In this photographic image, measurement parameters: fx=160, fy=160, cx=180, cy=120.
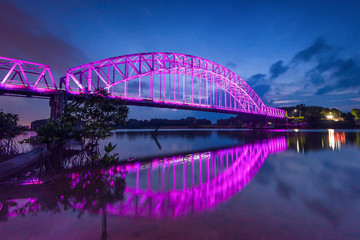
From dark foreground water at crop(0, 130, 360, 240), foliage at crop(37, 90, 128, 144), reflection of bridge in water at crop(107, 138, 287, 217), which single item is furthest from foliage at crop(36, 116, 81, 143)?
reflection of bridge in water at crop(107, 138, 287, 217)

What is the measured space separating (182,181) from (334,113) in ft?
429

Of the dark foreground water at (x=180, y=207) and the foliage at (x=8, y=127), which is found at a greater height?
the foliage at (x=8, y=127)

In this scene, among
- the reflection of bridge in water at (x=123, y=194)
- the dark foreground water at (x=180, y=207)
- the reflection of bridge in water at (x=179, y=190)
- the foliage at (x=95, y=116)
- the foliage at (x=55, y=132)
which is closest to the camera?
the dark foreground water at (x=180, y=207)

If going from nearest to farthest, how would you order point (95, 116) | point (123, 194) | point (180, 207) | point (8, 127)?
point (180, 207), point (123, 194), point (8, 127), point (95, 116)

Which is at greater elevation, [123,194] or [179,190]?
[123,194]

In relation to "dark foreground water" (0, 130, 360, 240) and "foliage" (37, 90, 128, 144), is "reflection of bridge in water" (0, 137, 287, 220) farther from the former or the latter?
"foliage" (37, 90, 128, 144)

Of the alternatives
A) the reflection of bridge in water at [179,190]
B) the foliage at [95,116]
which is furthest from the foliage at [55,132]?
the reflection of bridge in water at [179,190]

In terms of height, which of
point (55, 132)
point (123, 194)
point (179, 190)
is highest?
point (55, 132)

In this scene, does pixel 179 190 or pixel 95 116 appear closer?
pixel 179 190

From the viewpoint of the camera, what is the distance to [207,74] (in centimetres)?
4875

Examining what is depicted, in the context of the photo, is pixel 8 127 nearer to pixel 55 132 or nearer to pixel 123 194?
pixel 55 132

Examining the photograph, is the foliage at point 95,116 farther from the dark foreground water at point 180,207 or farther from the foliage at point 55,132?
the dark foreground water at point 180,207

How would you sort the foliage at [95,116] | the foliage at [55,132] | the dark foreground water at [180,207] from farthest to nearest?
the foliage at [95,116]
the foliage at [55,132]
the dark foreground water at [180,207]

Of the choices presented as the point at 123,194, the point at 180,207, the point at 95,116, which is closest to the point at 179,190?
the point at 180,207
